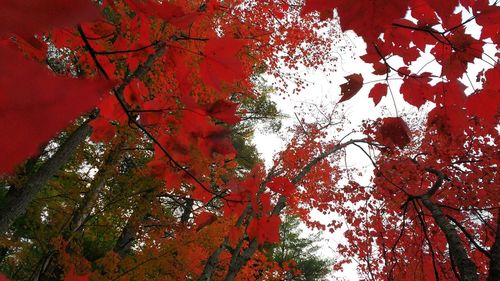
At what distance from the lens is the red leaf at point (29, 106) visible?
0.32m

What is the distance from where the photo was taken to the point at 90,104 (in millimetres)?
352

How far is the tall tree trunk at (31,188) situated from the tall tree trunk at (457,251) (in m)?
3.64

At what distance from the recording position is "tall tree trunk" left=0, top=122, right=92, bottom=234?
3525 millimetres

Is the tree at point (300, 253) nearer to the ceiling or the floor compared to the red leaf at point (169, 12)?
nearer to the ceiling

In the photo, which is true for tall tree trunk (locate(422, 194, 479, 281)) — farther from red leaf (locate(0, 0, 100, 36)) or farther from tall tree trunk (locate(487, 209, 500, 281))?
red leaf (locate(0, 0, 100, 36))

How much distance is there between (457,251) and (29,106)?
2.22 meters

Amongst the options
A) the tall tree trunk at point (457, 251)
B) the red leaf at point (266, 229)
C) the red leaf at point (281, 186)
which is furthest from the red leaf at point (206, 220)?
the tall tree trunk at point (457, 251)

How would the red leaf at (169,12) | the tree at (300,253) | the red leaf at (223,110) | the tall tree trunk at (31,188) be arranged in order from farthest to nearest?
the tree at (300,253), the tall tree trunk at (31,188), the red leaf at (223,110), the red leaf at (169,12)

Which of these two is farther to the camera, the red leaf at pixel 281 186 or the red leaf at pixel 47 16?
the red leaf at pixel 281 186

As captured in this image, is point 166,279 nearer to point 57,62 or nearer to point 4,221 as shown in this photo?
point 4,221

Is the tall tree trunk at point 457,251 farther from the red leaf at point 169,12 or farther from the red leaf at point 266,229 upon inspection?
the red leaf at point 169,12

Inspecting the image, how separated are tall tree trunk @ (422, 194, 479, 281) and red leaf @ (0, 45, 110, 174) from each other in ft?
6.86

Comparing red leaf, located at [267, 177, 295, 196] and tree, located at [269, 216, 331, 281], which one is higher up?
tree, located at [269, 216, 331, 281]

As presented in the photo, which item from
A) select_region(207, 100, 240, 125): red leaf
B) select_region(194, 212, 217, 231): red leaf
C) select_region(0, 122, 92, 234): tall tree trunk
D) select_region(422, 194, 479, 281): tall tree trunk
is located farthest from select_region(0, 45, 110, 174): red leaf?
select_region(0, 122, 92, 234): tall tree trunk
